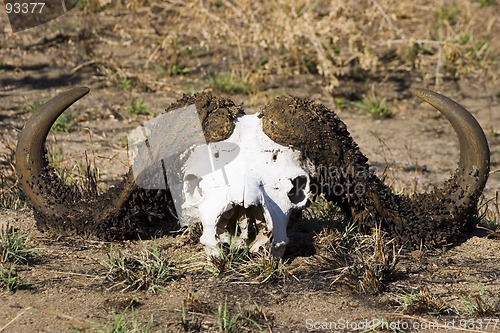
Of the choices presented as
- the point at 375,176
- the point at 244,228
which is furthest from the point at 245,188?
the point at 375,176

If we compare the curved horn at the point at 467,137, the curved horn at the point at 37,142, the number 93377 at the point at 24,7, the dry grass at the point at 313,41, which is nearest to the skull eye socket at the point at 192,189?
the curved horn at the point at 37,142

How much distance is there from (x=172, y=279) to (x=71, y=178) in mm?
1903

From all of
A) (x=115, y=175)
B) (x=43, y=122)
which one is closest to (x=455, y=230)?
(x=43, y=122)

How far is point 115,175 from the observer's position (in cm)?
725

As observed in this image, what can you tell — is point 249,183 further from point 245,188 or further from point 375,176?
point 375,176

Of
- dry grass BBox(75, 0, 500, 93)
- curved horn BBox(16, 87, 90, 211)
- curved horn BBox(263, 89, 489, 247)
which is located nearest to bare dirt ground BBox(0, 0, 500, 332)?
dry grass BBox(75, 0, 500, 93)

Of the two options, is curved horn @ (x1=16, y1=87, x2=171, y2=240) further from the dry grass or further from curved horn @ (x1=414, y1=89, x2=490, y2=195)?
the dry grass

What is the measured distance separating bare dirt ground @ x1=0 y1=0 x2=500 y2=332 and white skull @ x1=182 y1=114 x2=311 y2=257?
0.22 m

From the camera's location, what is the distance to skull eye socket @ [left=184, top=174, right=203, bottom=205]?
4777 mm

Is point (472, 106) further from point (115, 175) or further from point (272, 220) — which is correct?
point (272, 220)

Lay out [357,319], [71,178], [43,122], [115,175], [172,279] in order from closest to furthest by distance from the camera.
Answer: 1. [357,319]
2. [172,279]
3. [43,122]
4. [71,178]
5. [115,175]

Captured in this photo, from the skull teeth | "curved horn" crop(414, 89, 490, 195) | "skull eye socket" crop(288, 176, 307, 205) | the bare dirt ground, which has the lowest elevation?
the bare dirt ground

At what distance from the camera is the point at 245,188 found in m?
4.51

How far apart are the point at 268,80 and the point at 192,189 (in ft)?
16.4
